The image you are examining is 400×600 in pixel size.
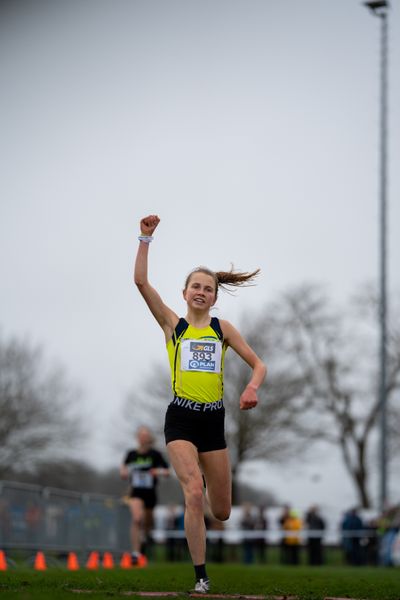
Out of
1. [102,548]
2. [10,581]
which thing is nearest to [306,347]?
[102,548]

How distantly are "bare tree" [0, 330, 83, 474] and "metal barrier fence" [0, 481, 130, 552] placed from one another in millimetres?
32852

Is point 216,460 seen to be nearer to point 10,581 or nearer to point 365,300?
point 10,581

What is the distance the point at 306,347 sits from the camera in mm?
54125

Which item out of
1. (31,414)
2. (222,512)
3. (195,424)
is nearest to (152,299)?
(195,424)

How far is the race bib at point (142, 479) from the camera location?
1831cm

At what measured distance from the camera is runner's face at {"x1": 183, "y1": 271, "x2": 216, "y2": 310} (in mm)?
8750

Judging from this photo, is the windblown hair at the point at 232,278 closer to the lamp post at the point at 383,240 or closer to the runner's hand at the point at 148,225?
the runner's hand at the point at 148,225

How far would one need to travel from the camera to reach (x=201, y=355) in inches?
339

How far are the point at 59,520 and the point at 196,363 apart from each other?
13.8 metres

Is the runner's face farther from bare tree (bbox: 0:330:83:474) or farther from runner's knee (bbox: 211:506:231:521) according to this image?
bare tree (bbox: 0:330:83:474)

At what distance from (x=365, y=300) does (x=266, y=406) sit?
710 cm

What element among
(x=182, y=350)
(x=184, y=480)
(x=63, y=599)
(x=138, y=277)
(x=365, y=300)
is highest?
(x=365, y=300)

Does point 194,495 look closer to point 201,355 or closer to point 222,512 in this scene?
point 222,512

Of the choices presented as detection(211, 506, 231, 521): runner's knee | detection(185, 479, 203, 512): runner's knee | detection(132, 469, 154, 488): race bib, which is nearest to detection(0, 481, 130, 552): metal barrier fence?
detection(132, 469, 154, 488): race bib
